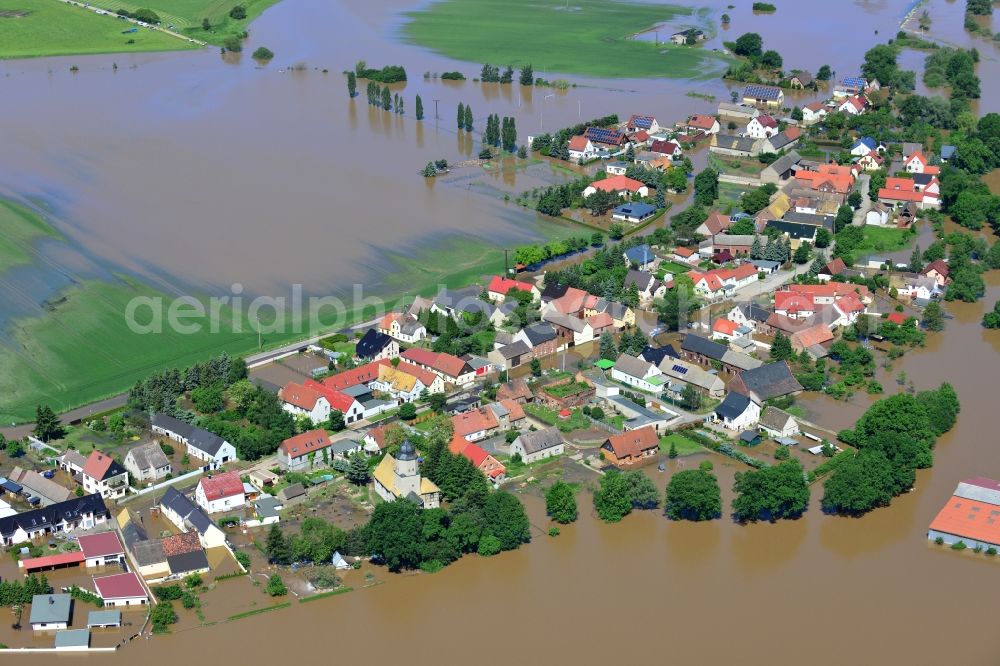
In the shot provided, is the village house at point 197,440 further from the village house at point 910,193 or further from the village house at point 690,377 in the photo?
the village house at point 910,193

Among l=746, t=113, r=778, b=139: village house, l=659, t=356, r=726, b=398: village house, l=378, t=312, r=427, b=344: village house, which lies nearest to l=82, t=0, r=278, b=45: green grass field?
l=746, t=113, r=778, b=139: village house

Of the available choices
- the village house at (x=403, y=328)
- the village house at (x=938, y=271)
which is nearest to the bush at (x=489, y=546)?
the village house at (x=403, y=328)

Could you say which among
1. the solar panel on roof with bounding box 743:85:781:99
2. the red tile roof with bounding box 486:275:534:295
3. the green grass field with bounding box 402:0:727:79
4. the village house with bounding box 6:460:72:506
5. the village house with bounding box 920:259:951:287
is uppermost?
the green grass field with bounding box 402:0:727:79

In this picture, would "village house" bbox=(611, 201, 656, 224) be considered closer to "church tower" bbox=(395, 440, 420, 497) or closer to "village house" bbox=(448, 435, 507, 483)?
"village house" bbox=(448, 435, 507, 483)

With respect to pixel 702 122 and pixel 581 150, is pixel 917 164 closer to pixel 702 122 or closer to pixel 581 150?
pixel 702 122

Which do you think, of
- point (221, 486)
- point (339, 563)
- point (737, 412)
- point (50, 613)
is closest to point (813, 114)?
point (737, 412)

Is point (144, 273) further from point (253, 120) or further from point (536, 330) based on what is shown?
point (253, 120)

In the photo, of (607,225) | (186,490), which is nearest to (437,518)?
(186,490)
